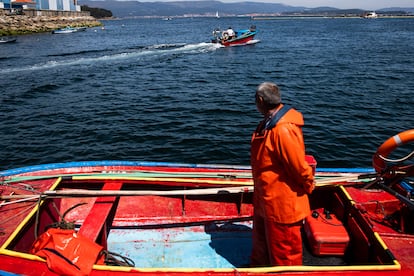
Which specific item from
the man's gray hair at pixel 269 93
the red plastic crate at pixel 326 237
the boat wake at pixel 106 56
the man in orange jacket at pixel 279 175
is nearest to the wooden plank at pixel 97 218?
the man in orange jacket at pixel 279 175

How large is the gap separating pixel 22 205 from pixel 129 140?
10002 mm

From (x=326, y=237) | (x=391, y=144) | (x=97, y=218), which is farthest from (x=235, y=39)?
(x=97, y=218)

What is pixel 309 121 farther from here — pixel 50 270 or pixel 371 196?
pixel 50 270

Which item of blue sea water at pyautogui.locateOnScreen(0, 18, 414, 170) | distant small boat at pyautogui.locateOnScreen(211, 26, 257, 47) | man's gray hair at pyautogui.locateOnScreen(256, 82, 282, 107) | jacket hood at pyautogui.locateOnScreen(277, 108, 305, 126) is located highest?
distant small boat at pyautogui.locateOnScreen(211, 26, 257, 47)

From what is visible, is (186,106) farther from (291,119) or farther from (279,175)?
(291,119)

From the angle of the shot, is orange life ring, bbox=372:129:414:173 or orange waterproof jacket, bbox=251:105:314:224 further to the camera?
orange life ring, bbox=372:129:414:173

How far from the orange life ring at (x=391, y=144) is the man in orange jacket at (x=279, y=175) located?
1.75 m

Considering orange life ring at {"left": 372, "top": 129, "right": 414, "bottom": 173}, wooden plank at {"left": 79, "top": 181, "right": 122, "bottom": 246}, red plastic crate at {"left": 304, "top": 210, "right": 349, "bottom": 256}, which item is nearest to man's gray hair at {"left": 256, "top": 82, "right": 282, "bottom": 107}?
orange life ring at {"left": 372, "top": 129, "right": 414, "bottom": 173}

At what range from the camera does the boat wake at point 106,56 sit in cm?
3139

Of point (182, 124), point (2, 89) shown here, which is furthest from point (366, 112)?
point (2, 89)

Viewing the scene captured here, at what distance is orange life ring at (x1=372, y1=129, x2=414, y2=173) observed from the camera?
15.4ft

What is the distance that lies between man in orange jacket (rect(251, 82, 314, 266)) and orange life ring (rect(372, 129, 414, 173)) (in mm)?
1755

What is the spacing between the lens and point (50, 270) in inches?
Result: 155

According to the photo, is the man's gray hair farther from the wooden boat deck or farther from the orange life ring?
the orange life ring
